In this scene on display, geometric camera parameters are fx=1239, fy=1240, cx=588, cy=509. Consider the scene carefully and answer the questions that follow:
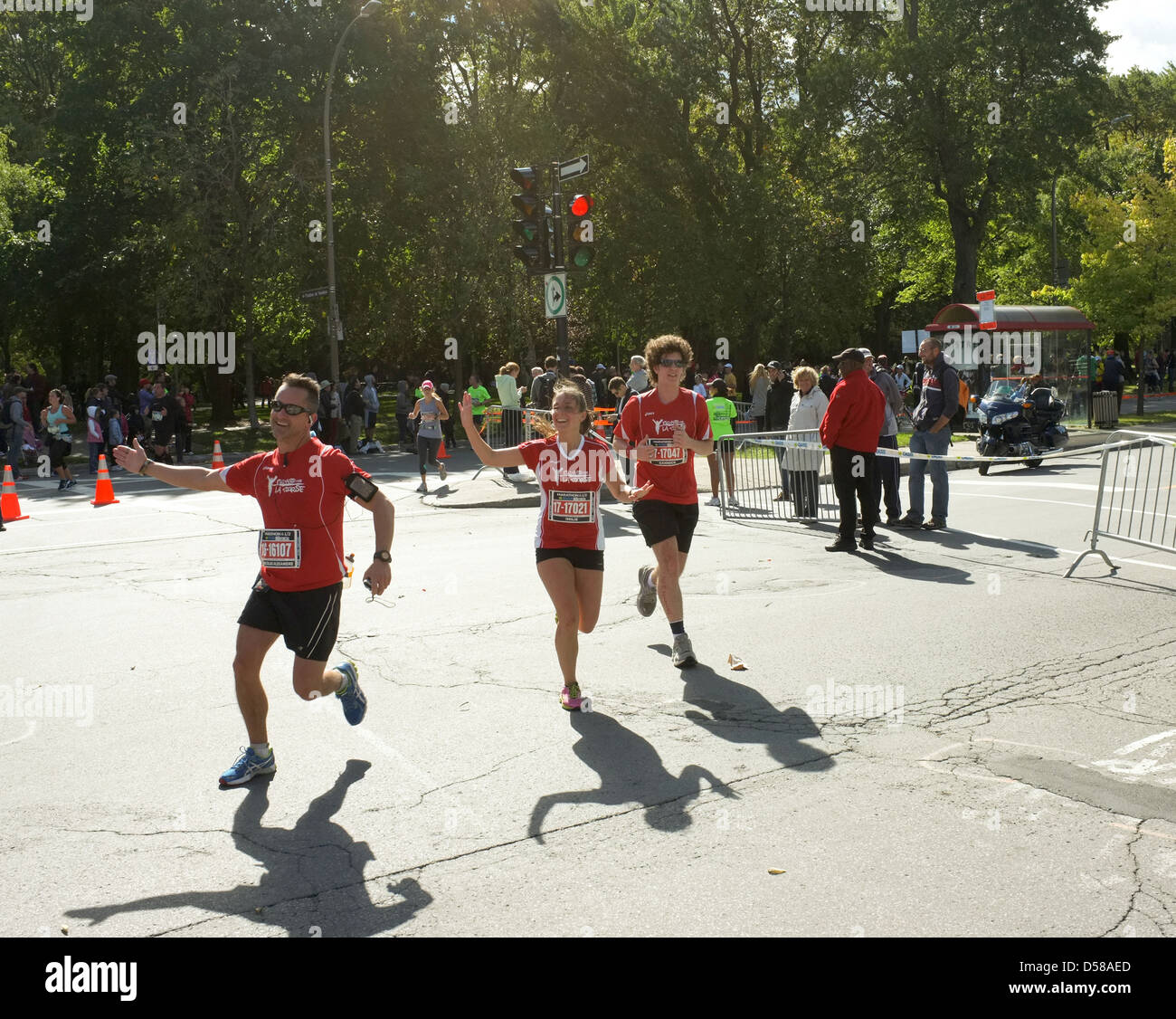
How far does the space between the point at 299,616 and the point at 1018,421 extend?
1784 centimetres

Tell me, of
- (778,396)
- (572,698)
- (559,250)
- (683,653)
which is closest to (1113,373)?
(778,396)

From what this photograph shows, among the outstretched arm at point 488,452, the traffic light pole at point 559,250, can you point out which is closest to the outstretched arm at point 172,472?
the outstretched arm at point 488,452

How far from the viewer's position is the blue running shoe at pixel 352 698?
232 inches

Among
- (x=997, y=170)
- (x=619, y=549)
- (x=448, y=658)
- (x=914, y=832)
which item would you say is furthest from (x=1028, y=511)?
(x=997, y=170)

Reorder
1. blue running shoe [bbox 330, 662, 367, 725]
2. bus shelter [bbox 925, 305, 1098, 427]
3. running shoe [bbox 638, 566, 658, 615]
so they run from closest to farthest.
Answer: blue running shoe [bbox 330, 662, 367, 725] < running shoe [bbox 638, 566, 658, 615] < bus shelter [bbox 925, 305, 1098, 427]

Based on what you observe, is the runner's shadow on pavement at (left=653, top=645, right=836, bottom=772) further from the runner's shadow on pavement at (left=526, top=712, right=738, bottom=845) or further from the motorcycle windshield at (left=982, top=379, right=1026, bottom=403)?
the motorcycle windshield at (left=982, top=379, right=1026, bottom=403)

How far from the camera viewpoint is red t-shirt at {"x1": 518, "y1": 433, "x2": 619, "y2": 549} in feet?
21.2

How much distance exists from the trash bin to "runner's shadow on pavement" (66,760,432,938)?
89.0ft

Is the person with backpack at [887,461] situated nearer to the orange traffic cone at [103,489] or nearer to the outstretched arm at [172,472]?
the outstretched arm at [172,472]

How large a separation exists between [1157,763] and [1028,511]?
363 inches

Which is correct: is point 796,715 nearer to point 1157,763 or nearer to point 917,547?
point 1157,763

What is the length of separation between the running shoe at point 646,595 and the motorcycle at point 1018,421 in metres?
13.9

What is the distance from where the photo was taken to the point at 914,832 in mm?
4602

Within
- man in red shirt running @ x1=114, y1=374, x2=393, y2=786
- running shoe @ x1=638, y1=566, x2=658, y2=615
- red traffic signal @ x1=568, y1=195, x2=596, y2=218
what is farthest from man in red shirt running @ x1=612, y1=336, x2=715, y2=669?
red traffic signal @ x1=568, y1=195, x2=596, y2=218
